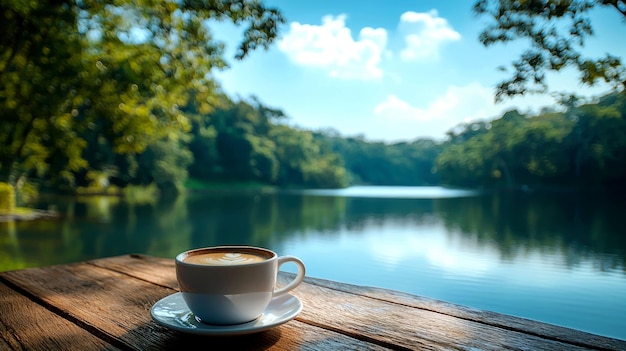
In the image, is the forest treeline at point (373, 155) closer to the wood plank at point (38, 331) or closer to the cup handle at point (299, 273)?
the cup handle at point (299, 273)

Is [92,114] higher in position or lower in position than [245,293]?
higher

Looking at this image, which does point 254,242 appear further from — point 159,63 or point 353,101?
point 353,101

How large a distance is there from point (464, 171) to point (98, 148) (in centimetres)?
1932

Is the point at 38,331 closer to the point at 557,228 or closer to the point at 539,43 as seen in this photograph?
the point at 539,43

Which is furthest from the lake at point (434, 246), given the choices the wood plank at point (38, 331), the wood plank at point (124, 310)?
the wood plank at point (38, 331)

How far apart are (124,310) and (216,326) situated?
0.83ft

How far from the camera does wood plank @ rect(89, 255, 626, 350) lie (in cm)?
64

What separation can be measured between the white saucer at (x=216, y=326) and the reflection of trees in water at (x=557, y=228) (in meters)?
7.58

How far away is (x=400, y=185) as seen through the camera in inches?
1436

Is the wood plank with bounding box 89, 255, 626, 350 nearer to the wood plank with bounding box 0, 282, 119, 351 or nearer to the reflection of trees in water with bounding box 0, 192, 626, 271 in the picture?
the wood plank with bounding box 0, 282, 119, 351

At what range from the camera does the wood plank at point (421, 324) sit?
2.10 ft

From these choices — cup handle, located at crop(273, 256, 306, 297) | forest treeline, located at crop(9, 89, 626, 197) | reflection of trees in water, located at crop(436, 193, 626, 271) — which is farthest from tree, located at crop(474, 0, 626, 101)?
reflection of trees in water, located at crop(436, 193, 626, 271)

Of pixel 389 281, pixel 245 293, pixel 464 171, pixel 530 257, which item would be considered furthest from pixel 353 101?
pixel 245 293

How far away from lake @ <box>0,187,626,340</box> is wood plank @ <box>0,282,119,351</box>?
311cm
